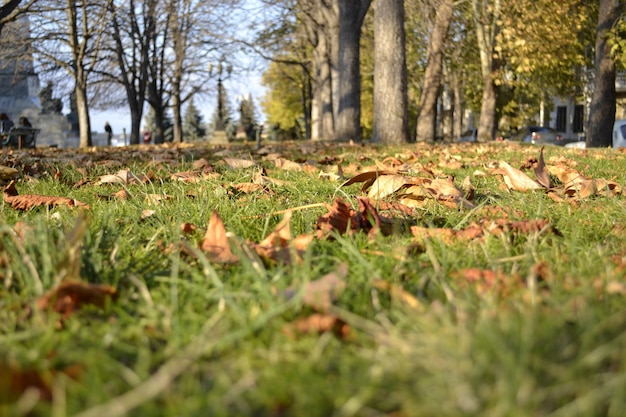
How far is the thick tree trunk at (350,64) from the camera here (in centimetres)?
1622

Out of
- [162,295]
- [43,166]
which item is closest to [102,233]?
[162,295]

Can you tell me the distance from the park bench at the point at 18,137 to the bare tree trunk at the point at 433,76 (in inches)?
523

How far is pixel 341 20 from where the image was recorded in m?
16.5

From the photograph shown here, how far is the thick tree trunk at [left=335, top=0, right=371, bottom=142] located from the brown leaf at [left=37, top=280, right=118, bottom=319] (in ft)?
49.0

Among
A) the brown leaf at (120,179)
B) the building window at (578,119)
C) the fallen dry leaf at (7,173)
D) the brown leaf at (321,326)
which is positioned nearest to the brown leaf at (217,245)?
the brown leaf at (321,326)

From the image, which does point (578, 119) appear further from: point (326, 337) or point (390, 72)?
point (326, 337)

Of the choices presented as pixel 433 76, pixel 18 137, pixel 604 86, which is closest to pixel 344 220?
pixel 604 86

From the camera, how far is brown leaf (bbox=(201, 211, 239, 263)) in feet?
6.12

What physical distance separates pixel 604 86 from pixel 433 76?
5331 millimetres

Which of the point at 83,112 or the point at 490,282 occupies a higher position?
the point at 83,112

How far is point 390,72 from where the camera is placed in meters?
12.4

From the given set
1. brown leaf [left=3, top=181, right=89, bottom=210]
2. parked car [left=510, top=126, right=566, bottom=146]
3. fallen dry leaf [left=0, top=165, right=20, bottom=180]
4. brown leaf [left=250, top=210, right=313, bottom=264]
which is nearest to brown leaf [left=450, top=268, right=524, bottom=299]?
brown leaf [left=250, top=210, right=313, bottom=264]

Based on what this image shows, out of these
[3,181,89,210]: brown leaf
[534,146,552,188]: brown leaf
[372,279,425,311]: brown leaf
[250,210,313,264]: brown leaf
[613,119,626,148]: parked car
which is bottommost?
[372,279,425,311]: brown leaf

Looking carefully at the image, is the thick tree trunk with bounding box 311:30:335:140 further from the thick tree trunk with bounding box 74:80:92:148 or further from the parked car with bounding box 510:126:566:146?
the parked car with bounding box 510:126:566:146
